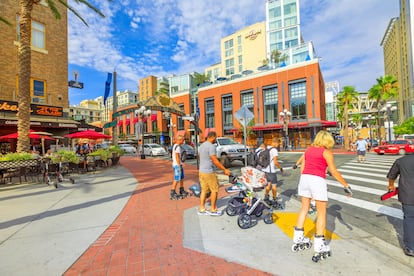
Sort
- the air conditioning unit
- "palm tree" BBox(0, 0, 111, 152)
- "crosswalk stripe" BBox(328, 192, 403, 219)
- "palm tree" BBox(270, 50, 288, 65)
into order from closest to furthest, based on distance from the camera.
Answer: "crosswalk stripe" BBox(328, 192, 403, 219), "palm tree" BBox(0, 0, 111, 152), the air conditioning unit, "palm tree" BBox(270, 50, 288, 65)

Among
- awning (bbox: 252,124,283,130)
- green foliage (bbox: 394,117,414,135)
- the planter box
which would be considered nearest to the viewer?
the planter box

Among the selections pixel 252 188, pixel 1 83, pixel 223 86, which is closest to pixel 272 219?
pixel 252 188

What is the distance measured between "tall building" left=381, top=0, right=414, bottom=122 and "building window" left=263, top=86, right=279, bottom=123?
4181 centimetres

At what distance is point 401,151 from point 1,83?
3140cm

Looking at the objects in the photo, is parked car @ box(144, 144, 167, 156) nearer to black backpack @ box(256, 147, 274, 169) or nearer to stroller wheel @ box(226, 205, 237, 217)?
black backpack @ box(256, 147, 274, 169)

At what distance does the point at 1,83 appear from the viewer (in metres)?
14.3

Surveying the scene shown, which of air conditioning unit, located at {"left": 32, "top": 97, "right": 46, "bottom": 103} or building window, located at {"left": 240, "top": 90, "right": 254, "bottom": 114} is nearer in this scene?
air conditioning unit, located at {"left": 32, "top": 97, "right": 46, "bottom": 103}

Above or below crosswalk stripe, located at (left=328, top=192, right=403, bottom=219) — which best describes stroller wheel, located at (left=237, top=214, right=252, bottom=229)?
above

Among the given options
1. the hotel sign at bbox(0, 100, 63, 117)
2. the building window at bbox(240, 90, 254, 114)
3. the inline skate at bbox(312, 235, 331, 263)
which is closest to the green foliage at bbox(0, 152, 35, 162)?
the hotel sign at bbox(0, 100, 63, 117)

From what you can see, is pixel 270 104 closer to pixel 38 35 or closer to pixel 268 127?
pixel 268 127

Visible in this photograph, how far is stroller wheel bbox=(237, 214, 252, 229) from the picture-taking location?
3.93 meters

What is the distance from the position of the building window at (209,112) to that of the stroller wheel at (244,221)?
133 feet

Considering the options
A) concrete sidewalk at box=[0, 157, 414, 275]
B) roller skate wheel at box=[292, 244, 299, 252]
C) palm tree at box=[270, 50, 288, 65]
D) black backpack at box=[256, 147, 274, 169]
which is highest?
palm tree at box=[270, 50, 288, 65]

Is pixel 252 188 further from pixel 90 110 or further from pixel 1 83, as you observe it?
pixel 90 110
